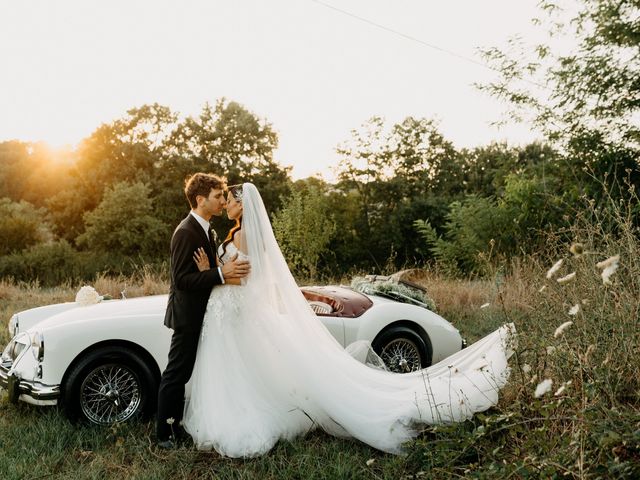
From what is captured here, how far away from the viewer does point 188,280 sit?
15.1 ft

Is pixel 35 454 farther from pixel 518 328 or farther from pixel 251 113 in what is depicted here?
pixel 251 113

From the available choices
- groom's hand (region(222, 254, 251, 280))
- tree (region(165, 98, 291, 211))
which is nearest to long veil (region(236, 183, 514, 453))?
groom's hand (region(222, 254, 251, 280))

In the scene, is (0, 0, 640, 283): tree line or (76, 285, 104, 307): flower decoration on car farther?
(0, 0, 640, 283): tree line

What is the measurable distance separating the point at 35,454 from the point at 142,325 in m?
1.28

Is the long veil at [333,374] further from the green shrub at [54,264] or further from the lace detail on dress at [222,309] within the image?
the green shrub at [54,264]

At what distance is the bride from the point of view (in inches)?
171

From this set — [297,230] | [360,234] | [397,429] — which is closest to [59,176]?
[360,234]

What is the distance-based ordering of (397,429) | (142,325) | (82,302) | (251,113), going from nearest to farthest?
(397,429) < (142,325) < (82,302) < (251,113)

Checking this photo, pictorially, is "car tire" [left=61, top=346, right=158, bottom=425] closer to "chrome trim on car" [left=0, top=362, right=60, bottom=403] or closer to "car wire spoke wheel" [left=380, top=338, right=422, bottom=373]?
"chrome trim on car" [left=0, top=362, right=60, bottom=403]

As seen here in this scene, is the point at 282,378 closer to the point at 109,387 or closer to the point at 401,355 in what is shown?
the point at 109,387

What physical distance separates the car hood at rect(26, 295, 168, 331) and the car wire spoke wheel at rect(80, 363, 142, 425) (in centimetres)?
47

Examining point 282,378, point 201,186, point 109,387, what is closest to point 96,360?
point 109,387

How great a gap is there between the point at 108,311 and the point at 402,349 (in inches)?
121

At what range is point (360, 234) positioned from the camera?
3219 centimetres
